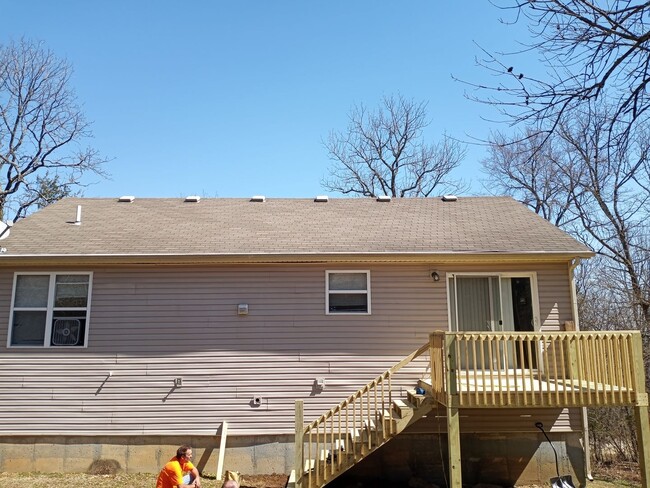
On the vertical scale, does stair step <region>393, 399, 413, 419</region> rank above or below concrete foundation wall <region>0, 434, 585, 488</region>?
above

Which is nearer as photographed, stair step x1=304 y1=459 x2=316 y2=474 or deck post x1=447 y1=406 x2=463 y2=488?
deck post x1=447 y1=406 x2=463 y2=488

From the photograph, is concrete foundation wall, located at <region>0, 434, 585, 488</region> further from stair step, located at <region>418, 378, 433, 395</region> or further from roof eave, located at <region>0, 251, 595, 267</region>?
roof eave, located at <region>0, 251, 595, 267</region>

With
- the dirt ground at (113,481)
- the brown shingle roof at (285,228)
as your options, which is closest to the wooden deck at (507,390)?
the dirt ground at (113,481)

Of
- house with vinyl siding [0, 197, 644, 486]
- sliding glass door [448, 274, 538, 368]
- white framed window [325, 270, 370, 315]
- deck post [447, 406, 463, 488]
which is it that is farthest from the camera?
white framed window [325, 270, 370, 315]

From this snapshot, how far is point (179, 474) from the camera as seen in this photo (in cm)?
714

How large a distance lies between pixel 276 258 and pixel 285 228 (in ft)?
5.29

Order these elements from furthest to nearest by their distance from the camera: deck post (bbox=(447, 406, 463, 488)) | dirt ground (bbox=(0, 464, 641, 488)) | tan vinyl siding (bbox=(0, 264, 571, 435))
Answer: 1. tan vinyl siding (bbox=(0, 264, 571, 435))
2. dirt ground (bbox=(0, 464, 641, 488))
3. deck post (bbox=(447, 406, 463, 488))

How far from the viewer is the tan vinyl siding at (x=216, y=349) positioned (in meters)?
9.83

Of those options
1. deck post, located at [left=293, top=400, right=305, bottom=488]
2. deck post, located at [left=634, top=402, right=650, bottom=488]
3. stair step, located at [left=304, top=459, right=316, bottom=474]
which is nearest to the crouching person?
deck post, located at [left=293, top=400, right=305, bottom=488]

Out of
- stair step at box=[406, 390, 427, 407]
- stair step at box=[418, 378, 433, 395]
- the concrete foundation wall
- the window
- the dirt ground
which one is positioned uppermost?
the window

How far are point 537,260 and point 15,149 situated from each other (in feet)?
72.7

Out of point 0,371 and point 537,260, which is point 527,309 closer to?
point 537,260

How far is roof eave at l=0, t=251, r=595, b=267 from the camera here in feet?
32.3

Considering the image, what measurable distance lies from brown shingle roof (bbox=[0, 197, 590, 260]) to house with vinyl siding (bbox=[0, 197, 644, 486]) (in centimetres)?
9
